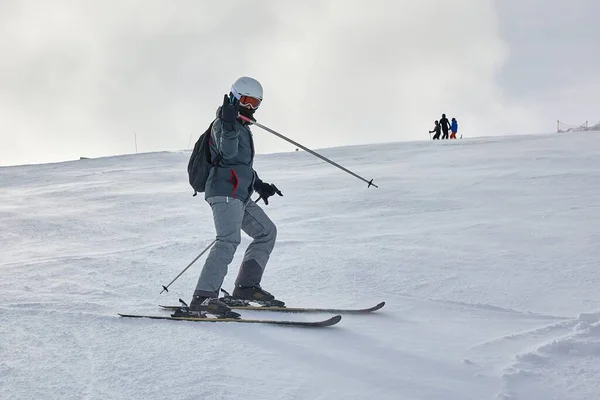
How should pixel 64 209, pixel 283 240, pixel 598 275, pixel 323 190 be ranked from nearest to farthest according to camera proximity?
pixel 598 275 → pixel 283 240 → pixel 64 209 → pixel 323 190

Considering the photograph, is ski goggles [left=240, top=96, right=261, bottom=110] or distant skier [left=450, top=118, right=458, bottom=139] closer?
ski goggles [left=240, top=96, right=261, bottom=110]

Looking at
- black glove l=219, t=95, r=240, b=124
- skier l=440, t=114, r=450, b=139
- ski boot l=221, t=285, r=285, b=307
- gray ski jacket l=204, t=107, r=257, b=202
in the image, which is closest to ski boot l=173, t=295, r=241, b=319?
ski boot l=221, t=285, r=285, b=307

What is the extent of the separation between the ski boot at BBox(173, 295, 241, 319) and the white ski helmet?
1.45 m

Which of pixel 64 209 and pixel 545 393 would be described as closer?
pixel 545 393

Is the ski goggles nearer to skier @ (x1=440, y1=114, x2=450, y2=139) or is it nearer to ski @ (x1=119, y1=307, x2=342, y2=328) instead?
ski @ (x1=119, y1=307, x2=342, y2=328)

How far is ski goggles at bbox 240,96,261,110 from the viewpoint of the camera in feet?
15.6

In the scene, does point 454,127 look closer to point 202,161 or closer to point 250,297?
point 250,297

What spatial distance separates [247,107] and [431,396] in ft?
8.23

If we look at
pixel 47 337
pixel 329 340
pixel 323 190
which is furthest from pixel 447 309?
pixel 323 190

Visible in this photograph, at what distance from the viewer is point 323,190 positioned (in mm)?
12117

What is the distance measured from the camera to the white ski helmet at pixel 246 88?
474cm

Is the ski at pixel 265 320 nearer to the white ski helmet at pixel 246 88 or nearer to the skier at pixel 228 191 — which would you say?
the skier at pixel 228 191

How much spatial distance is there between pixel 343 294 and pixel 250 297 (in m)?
0.77

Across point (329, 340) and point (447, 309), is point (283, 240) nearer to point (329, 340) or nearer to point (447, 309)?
point (447, 309)
